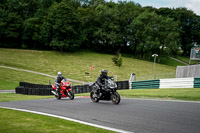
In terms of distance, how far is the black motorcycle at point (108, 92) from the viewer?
1112cm

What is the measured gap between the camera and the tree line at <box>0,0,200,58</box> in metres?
67.3

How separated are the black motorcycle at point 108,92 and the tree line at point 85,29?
5435 centimetres

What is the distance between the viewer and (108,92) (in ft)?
38.1

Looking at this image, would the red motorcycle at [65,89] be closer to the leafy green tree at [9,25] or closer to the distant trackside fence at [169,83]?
the distant trackside fence at [169,83]

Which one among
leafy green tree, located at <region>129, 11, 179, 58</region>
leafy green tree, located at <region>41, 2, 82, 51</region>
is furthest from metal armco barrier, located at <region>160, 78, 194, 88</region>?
leafy green tree, located at <region>129, 11, 179, 58</region>

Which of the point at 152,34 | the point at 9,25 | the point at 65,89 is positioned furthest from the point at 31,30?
the point at 65,89

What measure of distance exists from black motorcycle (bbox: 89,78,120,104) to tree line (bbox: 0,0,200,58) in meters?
54.3

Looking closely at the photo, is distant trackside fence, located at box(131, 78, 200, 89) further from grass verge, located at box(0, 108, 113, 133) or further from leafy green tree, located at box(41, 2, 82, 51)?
leafy green tree, located at box(41, 2, 82, 51)

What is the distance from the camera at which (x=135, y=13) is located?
278 ft

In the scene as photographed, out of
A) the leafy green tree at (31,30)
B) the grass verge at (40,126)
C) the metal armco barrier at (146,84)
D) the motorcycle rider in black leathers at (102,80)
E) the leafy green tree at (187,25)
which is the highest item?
the leafy green tree at (187,25)

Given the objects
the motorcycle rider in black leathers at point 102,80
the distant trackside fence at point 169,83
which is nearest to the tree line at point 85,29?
the distant trackside fence at point 169,83

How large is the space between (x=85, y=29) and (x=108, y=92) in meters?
69.0

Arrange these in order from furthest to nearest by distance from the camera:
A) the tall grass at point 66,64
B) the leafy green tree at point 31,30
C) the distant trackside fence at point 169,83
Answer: the leafy green tree at point 31,30
the tall grass at point 66,64
the distant trackside fence at point 169,83

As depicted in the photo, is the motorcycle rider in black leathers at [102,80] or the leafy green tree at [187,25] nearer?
the motorcycle rider in black leathers at [102,80]
